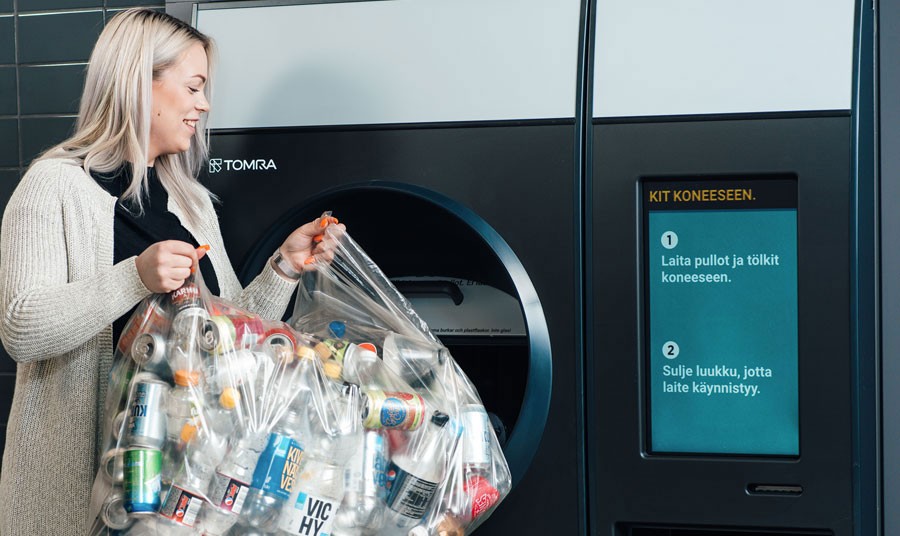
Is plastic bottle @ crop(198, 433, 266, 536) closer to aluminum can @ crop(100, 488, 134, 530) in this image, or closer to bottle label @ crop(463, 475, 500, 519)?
aluminum can @ crop(100, 488, 134, 530)

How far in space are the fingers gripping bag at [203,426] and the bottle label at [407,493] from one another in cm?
13

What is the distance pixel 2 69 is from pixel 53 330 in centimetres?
104

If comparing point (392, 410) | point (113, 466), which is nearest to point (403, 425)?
point (392, 410)

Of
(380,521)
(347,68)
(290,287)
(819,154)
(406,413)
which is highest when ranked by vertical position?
(347,68)

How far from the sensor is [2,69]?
2.02m

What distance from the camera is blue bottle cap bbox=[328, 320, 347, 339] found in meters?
1.32

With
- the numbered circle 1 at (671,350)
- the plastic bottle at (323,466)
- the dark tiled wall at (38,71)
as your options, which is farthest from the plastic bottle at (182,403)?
the dark tiled wall at (38,71)

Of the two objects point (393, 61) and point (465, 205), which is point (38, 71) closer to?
point (393, 61)

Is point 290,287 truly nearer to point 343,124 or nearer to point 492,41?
point 343,124

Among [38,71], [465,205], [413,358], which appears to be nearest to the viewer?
[413,358]

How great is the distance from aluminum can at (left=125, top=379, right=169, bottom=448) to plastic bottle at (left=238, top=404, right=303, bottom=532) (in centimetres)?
12

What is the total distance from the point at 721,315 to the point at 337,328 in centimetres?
61

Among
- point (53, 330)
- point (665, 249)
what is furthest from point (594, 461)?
point (53, 330)

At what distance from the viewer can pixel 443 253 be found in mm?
1708
